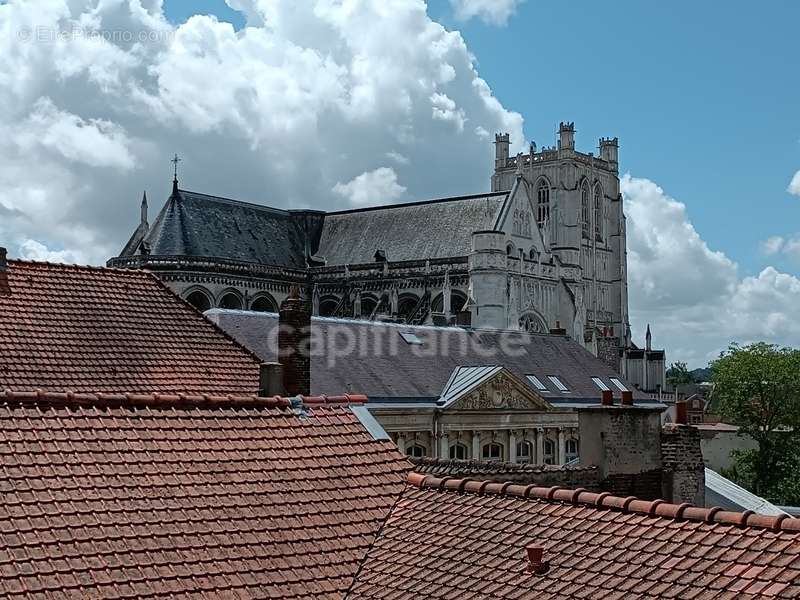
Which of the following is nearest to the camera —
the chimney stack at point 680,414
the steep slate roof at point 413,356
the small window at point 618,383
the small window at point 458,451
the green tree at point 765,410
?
the chimney stack at point 680,414

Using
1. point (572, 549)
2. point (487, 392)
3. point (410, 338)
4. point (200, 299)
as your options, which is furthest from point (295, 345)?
point (200, 299)

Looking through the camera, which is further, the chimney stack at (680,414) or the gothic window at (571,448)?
the gothic window at (571,448)

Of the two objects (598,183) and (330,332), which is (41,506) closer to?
(330,332)

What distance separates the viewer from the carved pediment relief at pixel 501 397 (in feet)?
96.3

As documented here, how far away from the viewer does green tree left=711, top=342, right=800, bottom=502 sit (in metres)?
48.8

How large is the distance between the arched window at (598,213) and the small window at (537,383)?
218 ft

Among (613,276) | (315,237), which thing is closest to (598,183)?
(613,276)

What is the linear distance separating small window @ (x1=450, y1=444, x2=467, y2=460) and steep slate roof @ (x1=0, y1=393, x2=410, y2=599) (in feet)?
59.2

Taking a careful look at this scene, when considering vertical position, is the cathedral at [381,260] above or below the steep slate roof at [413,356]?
above

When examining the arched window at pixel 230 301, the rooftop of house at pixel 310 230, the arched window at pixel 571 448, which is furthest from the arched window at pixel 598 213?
the arched window at pixel 571 448

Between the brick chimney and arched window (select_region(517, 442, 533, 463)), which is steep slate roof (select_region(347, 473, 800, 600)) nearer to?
the brick chimney

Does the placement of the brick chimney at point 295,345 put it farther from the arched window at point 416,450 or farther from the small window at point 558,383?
the small window at point 558,383

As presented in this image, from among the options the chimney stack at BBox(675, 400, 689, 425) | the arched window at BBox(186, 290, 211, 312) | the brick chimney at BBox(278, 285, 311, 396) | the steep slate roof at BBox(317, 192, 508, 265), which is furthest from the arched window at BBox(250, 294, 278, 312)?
the chimney stack at BBox(675, 400, 689, 425)

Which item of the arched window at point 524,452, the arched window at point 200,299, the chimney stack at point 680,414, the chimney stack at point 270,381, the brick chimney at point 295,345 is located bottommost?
the arched window at point 524,452
